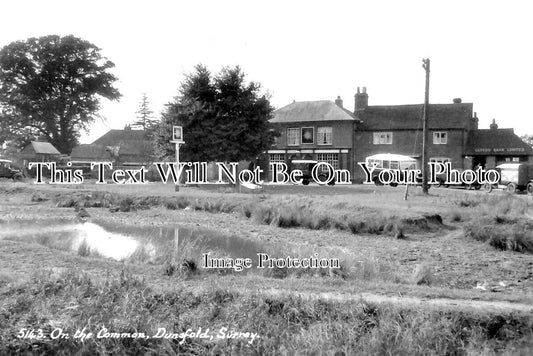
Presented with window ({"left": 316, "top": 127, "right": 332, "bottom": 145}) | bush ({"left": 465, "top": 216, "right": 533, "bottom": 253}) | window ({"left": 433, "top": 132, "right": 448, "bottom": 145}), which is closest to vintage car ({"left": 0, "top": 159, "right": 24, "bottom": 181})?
window ({"left": 316, "top": 127, "right": 332, "bottom": 145})

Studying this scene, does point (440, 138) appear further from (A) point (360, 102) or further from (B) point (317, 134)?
(B) point (317, 134)

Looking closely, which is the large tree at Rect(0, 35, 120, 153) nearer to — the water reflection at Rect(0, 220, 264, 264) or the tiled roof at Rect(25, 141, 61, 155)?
the tiled roof at Rect(25, 141, 61, 155)

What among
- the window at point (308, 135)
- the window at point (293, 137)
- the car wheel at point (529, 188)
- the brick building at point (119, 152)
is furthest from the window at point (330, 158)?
the brick building at point (119, 152)

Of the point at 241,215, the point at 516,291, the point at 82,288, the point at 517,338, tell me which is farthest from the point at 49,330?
the point at 241,215

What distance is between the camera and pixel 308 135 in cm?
4922

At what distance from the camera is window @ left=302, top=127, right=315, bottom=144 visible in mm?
48906

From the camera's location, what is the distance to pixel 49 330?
19.8 ft

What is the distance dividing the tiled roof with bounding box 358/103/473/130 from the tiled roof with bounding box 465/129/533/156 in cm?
173

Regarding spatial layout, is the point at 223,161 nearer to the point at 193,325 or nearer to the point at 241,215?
the point at 241,215

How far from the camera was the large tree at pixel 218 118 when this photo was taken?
112 ft

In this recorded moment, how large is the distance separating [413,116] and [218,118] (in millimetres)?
22458

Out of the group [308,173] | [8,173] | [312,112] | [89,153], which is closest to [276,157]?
[312,112]

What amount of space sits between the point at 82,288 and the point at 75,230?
9.99 m

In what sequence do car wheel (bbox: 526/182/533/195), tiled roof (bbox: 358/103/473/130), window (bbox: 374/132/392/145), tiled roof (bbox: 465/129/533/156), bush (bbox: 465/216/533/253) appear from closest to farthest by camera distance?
bush (bbox: 465/216/533/253)
car wheel (bbox: 526/182/533/195)
tiled roof (bbox: 465/129/533/156)
tiled roof (bbox: 358/103/473/130)
window (bbox: 374/132/392/145)
